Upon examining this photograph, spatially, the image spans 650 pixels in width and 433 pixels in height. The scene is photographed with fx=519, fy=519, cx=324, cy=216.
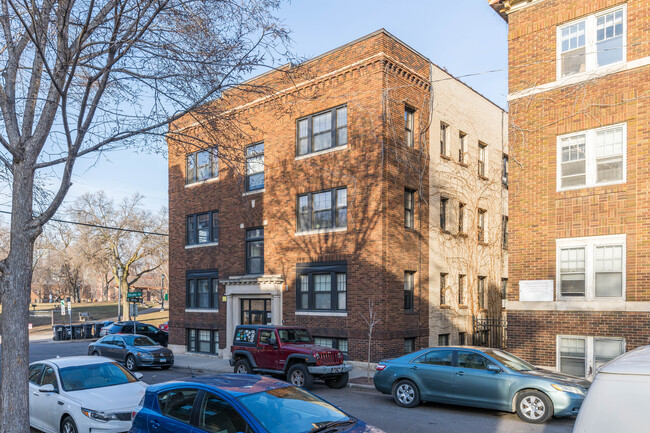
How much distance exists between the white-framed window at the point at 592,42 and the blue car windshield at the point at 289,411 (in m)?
13.1

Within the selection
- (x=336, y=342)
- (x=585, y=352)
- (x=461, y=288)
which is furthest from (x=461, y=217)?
(x=585, y=352)

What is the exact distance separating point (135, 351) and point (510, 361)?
47.2ft

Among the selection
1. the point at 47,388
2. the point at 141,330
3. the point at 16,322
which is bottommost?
the point at 141,330

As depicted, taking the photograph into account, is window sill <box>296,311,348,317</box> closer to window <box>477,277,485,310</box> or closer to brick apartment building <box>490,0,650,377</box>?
brick apartment building <box>490,0,650,377</box>

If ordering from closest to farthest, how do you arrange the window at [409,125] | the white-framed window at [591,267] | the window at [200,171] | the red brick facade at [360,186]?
the white-framed window at [591,267], the red brick facade at [360,186], the window at [409,125], the window at [200,171]

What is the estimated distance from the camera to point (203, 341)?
2519 cm

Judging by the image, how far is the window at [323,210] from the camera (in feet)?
65.0

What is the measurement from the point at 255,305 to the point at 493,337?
11.0 meters

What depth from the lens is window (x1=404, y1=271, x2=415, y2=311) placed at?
19625mm

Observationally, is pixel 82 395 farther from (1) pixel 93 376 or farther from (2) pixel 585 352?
(2) pixel 585 352

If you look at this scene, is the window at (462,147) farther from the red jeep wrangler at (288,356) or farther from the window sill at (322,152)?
the red jeep wrangler at (288,356)

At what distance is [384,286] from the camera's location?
18219mm

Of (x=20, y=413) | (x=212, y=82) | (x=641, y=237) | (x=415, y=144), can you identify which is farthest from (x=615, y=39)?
(x=20, y=413)

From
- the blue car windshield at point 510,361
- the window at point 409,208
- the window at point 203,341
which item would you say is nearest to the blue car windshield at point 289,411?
the blue car windshield at point 510,361
